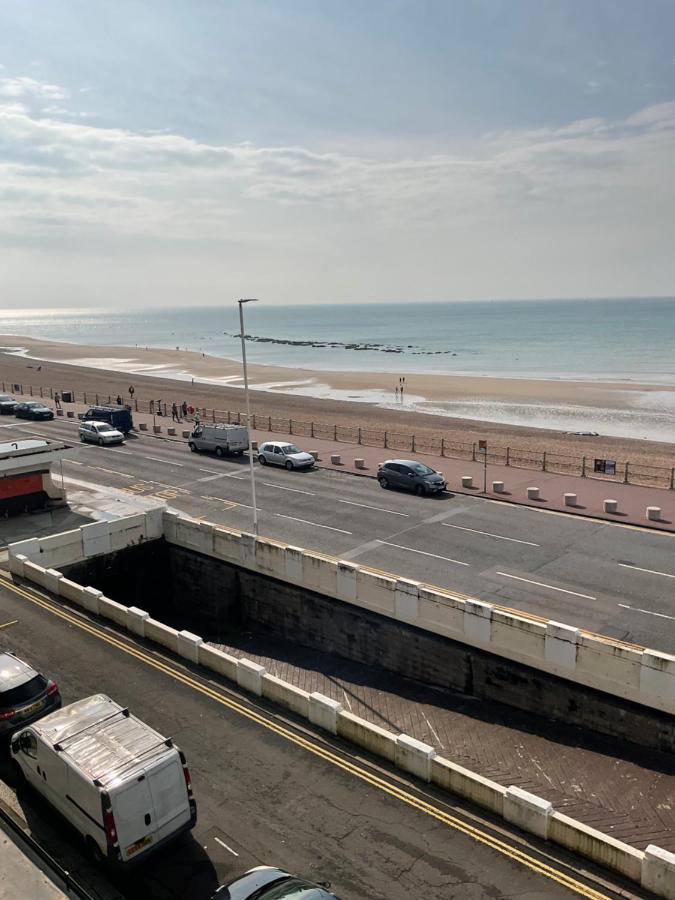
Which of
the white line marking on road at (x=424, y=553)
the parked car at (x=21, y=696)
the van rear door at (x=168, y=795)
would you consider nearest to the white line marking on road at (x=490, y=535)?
the white line marking on road at (x=424, y=553)

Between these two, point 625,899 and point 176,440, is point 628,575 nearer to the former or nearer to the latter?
point 625,899

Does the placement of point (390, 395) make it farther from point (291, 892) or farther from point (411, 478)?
point (291, 892)

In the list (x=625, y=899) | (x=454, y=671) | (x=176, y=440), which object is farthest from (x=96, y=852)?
(x=176, y=440)

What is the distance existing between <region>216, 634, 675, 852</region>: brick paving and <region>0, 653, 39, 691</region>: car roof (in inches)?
354

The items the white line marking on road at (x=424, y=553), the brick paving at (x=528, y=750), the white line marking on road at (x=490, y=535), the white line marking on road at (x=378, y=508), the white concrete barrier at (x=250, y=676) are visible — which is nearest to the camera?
the brick paving at (x=528, y=750)

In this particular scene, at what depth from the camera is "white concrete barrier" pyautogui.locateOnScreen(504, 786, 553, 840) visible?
11.6 meters

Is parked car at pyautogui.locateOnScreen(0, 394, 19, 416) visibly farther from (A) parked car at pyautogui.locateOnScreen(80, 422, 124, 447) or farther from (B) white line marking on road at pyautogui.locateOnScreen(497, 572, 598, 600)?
(B) white line marking on road at pyautogui.locateOnScreen(497, 572, 598, 600)

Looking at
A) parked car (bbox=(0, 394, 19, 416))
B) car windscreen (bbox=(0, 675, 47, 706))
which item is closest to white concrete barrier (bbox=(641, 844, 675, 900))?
car windscreen (bbox=(0, 675, 47, 706))

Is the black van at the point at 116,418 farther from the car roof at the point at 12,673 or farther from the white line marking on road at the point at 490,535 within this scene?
the car roof at the point at 12,673

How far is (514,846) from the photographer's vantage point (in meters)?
11.6

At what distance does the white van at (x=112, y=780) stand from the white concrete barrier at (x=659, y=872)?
23.0 ft

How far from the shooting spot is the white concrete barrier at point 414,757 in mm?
13102

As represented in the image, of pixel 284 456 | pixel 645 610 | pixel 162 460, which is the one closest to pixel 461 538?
pixel 645 610

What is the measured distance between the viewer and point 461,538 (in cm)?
2906
